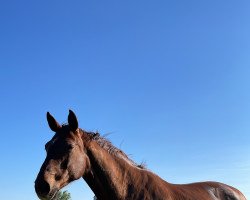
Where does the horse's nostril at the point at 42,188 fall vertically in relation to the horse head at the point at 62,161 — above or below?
below

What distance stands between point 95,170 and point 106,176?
0.23m

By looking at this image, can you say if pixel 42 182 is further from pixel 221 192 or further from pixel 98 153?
pixel 221 192

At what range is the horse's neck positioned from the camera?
6789 mm

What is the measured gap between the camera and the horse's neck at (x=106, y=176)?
6789 mm

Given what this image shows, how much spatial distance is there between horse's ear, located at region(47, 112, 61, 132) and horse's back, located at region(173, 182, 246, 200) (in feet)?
8.69

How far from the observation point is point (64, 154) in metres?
6.50

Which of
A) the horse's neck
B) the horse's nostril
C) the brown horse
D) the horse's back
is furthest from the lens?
the horse's back

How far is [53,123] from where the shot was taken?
286 inches

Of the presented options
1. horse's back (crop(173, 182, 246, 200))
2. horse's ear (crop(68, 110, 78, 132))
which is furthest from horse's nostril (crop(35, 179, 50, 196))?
horse's back (crop(173, 182, 246, 200))

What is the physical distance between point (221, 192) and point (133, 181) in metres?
3.13

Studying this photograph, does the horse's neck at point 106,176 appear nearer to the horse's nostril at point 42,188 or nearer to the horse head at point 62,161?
the horse head at point 62,161

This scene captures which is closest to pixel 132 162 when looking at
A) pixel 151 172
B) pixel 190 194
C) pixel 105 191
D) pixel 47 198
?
pixel 151 172

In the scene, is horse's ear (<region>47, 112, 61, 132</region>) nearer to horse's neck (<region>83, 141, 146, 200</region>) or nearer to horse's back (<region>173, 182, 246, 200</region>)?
horse's neck (<region>83, 141, 146, 200</region>)

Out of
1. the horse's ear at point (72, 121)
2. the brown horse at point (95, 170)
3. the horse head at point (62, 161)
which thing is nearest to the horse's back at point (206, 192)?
the brown horse at point (95, 170)
